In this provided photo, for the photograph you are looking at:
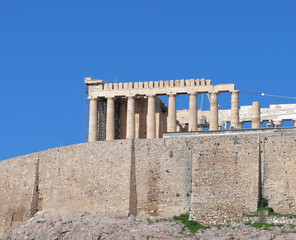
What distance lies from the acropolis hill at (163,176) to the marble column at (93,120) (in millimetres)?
7045

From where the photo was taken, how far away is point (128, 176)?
50.5 meters

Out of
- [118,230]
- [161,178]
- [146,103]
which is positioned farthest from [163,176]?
[146,103]

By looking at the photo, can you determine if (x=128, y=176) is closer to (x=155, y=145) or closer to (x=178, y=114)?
(x=155, y=145)

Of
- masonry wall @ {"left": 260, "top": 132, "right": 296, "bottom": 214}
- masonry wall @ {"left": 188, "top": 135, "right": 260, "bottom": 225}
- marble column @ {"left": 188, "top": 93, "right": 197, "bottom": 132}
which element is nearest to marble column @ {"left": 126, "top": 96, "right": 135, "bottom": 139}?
marble column @ {"left": 188, "top": 93, "right": 197, "bottom": 132}

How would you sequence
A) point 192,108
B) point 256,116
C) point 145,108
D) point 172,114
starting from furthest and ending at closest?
point 145,108
point 172,114
point 192,108
point 256,116

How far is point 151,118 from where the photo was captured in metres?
61.7

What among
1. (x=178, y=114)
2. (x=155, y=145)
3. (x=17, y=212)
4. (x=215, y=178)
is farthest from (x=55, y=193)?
(x=178, y=114)

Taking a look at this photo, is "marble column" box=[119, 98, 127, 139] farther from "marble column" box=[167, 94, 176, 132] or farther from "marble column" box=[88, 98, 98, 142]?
"marble column" box=[167, 94, 176, 132]

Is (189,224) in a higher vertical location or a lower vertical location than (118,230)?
higher

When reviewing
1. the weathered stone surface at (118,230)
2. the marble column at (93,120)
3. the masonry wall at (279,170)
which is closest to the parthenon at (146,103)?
the marble column at (93,120)

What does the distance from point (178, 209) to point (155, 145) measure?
4088 millimetres

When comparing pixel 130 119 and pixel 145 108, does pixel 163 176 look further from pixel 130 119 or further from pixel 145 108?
pixel 145 108

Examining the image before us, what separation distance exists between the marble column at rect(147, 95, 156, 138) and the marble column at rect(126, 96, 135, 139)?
1.18m

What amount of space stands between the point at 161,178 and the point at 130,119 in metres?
12.6
